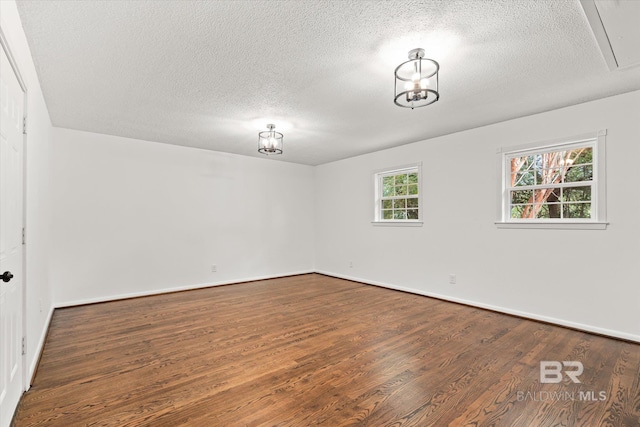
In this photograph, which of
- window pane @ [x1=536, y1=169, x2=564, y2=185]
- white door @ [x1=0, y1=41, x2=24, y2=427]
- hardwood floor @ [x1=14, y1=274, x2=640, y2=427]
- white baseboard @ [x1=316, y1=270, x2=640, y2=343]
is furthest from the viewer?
window pane @ [x1=536, y1=169, x2=564, y2=185]

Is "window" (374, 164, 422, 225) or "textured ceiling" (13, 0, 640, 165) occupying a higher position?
"textured ceiling" (13, 0, 640, 165)

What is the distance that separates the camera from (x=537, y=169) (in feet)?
12.3

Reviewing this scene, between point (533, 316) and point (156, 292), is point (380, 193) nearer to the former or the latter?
point (533, 316)

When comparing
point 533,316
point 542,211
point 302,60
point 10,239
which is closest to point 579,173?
point 542,211

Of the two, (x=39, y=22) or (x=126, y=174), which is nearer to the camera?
(x=39, y=22)

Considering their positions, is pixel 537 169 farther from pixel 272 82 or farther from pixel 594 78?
pixel 272 82

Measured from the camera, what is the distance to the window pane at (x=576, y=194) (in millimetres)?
3373

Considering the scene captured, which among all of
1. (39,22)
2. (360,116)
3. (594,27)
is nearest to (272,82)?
(360,116)

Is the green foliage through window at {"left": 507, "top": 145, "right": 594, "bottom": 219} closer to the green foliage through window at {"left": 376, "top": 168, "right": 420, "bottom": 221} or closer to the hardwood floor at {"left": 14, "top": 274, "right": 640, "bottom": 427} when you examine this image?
the hardwood floor at {"left": 14, "top": 274, "right": 640, "bottom": 427}

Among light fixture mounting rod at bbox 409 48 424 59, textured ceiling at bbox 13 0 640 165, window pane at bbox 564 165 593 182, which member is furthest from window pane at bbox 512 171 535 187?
light fixture mounting rod at bbox 409 48 424 59

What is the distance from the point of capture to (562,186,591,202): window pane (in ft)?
11.1

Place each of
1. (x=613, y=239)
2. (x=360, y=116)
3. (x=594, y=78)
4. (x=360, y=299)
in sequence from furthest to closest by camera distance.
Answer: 1. (x=360, y=299)
2. (x=360, y=116)
3. (x=613, y=239)
4. (x=594, y=78)

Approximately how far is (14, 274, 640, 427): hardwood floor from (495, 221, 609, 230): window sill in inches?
44.0

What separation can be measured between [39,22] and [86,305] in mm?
3714
